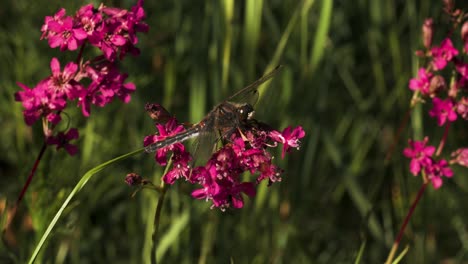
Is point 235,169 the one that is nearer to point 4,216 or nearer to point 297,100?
point 4,216

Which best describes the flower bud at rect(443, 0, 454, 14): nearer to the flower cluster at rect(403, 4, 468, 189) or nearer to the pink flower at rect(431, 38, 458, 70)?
the flower cluster at rect(403, 4, 468, 189)

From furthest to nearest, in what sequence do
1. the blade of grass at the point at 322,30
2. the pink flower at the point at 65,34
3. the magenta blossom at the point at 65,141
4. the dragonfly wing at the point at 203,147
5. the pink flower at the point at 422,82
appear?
the blade of grass at the point at 322,30 → the pink flower at the point at 422,82 → the magenta blossom at the point at 65,141 → the pink flower at the point at 65,34 → the dragonfly wing at the point at 203,147

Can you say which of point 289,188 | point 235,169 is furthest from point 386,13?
point 235,169

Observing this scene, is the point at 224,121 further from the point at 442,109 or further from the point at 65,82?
the point at 442,109

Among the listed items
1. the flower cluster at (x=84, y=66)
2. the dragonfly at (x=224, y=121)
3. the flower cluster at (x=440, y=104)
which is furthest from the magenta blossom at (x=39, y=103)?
the flower cluster at (x=440, y=104)

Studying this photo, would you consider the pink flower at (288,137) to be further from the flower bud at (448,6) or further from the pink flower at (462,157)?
the flower bud at (448,6)

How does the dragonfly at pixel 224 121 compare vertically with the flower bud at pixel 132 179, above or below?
above
